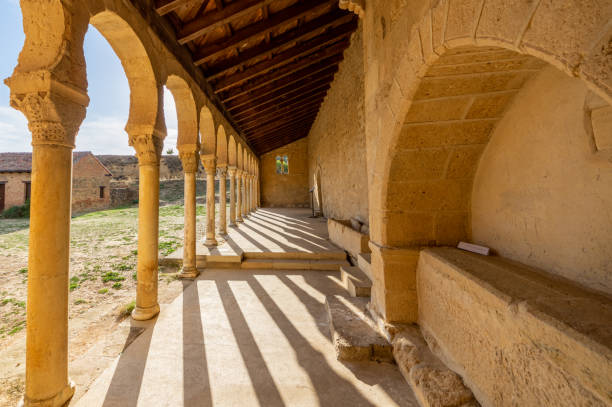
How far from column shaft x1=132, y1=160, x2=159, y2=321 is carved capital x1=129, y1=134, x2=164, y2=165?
35 millimetres

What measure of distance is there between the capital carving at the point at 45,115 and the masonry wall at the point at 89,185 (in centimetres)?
2240

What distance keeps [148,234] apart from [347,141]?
5.18 metres

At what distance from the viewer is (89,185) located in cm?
1934

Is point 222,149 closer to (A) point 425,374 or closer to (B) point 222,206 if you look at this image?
(B) point 222,206

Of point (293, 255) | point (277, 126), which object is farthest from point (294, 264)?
point (277, 126)

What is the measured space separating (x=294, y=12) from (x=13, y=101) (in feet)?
12.4

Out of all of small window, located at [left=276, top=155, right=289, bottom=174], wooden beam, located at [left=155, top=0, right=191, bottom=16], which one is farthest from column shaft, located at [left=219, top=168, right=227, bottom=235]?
small window, located at [left=276, top=155, right=289, bottom=174]

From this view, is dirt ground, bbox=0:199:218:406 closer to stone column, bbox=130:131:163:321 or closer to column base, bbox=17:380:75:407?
column base, bbox=17:380:75:407

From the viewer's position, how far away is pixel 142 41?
9.37 feet

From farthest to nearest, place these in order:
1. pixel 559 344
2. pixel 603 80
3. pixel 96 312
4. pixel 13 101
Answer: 1. pixel 96 312
2. pixel 13 101
3. pixel 559 344
4. pixel 603 80

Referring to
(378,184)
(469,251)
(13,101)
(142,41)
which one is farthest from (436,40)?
(142,41)

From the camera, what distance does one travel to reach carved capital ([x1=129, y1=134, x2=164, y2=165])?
304 centimetres

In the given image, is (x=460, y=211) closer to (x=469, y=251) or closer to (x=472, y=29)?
(x=469, y=251)

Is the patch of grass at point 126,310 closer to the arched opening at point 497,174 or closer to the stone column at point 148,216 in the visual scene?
the stone column at point 148,216
